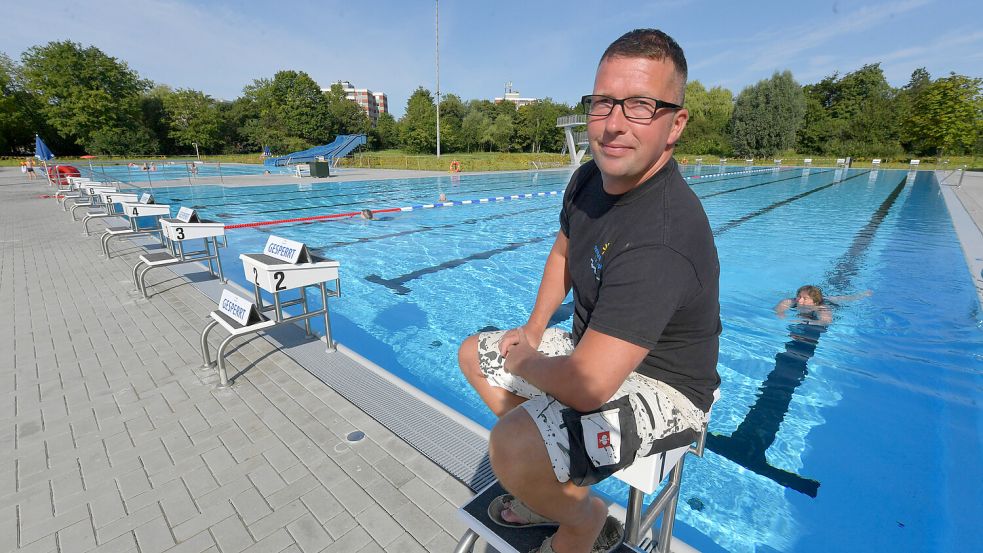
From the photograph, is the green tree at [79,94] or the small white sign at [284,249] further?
the green tree at [79,94]

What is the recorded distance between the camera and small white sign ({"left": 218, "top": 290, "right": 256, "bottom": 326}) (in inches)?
117

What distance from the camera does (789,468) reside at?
9.45 ft

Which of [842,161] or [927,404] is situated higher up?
[842,161]

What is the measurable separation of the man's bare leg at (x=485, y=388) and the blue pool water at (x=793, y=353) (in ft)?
5.47

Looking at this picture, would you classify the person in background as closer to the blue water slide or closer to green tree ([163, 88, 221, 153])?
the blue water slide

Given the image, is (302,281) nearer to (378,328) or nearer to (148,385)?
(148,385)

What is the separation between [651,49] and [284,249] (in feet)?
10.1

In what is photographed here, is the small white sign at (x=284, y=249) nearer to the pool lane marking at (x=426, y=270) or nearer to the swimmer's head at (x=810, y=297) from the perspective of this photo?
the pool lane marking at (x=426, y=270)

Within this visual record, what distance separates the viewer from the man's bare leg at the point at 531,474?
1.13 meters

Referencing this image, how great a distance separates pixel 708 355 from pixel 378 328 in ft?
14.5

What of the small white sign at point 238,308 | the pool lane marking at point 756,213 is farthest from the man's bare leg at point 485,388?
the pool lane marking at point 756,213

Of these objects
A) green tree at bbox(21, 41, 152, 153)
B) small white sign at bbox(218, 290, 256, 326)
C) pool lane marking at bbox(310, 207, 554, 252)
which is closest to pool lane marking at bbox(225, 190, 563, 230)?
pool lane marking at bbox(310, 207, 554, 252)

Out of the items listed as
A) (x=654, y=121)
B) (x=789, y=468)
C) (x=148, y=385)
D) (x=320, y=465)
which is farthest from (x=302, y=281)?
(x=789, y=468)

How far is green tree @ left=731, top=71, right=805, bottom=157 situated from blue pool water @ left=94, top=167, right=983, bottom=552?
38780 mm
